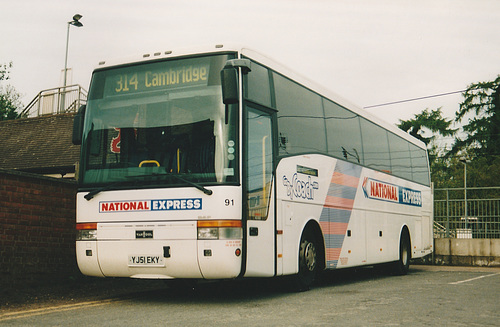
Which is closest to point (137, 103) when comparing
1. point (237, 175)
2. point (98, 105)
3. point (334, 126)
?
point (98, 105)

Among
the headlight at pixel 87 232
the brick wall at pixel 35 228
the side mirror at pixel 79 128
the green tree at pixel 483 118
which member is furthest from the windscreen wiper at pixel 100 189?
the green tree at pixel 483 118

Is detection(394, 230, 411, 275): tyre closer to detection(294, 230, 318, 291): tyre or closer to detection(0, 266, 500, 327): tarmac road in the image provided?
detection(0, 266, 500, 327): tarmac road

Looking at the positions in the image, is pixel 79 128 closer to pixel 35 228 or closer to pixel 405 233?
pixel 35 228

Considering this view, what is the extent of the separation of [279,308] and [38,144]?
1867cm

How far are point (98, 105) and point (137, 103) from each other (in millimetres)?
691

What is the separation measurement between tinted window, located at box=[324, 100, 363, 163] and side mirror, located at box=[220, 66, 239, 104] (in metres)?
3.86

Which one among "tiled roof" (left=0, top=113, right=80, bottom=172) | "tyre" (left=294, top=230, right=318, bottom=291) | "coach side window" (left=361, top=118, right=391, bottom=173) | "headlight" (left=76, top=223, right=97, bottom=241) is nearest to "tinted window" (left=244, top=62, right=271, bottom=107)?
"tyre" (left=294, top=230, right=318, bottom=291)

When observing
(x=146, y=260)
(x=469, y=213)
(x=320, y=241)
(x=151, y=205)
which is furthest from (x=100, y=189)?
(x=469, y=213)

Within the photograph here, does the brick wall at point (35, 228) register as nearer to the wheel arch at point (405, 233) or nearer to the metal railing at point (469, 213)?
the wheel arch at point (405, 233)

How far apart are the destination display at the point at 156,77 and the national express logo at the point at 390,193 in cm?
582

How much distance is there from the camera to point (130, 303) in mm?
9109

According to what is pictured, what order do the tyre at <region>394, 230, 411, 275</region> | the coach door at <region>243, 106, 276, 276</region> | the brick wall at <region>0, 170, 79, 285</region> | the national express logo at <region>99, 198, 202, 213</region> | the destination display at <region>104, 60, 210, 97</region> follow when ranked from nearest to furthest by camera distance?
1. the national express logo at <region>99, 198, 202, 213</region>
2. the coach door at <region>243, 106, 276, 276</region>
3. the destination display at <region>104, 60, 210, 97</region>
4. the brick wall at <region>0, 170, 79, 285</region>
5. the tyre at <region>394, 230, 411, 275</region>

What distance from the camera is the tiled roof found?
880 inches

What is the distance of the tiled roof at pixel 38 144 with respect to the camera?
2236 cm
